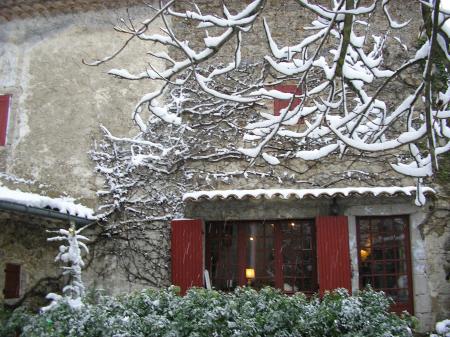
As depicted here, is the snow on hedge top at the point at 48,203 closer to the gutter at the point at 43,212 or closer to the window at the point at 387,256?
the gutter at the point at 43,212

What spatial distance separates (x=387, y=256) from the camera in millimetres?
7301

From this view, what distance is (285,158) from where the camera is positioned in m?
7.52

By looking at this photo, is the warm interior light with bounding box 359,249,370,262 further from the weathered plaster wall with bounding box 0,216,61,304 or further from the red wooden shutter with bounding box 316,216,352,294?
the weathered plaster wall with bounding box 0,216,61,304

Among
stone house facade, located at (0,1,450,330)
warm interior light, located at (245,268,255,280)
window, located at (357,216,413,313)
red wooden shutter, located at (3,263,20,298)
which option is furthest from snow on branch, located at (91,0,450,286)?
red wooden shutter, located at (3,263,20,298)

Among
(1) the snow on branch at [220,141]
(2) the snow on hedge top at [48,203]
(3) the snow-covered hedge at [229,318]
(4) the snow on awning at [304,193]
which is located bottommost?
→ (3) the snow-covered hedge at [229,318]

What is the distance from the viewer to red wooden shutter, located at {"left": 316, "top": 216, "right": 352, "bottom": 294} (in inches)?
276

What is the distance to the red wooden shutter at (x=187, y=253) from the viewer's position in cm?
728

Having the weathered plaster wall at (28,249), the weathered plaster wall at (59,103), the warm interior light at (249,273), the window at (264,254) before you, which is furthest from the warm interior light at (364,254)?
the weathered plaster wall at (28,249)

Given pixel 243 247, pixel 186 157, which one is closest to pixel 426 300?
pixel 243 247

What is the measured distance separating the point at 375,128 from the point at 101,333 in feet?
10.3

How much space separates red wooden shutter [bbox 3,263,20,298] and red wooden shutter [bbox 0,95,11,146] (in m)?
2.08

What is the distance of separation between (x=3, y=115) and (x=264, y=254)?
4.94m

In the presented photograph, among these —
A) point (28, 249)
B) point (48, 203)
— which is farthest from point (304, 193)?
point (28, 249)

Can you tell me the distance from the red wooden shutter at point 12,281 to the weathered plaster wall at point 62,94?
1.26m
